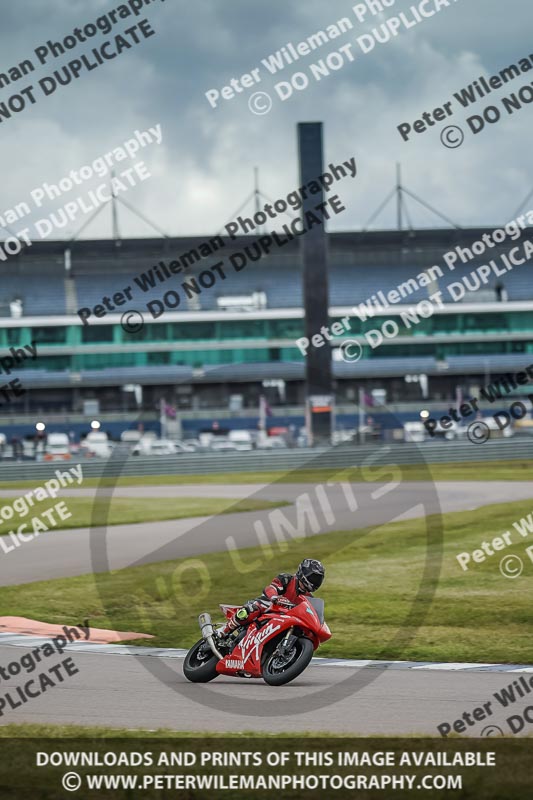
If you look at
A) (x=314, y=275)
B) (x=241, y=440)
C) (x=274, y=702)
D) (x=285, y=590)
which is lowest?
(x=241, y=440)

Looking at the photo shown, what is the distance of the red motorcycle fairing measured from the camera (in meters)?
8.53

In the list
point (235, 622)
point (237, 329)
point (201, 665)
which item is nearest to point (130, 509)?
point (201, 665)

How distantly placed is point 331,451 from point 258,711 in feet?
130

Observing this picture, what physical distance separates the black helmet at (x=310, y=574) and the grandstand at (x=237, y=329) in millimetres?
64463

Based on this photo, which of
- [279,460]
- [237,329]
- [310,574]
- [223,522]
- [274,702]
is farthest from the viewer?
[237,329]

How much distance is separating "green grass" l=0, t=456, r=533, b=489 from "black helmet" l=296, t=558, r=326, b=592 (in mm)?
30267

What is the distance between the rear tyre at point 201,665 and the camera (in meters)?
9.12

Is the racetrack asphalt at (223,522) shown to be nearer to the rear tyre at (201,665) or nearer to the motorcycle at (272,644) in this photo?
the rear tyre at (201,665)

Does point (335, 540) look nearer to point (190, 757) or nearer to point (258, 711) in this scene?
point (258, 711)

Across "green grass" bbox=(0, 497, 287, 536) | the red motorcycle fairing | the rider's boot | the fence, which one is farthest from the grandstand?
the red motorcycle fairing

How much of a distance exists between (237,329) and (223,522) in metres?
52.8

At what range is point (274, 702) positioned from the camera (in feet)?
27.5

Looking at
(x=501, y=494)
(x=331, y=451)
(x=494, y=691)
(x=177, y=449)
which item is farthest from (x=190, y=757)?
(x=177, y=449)

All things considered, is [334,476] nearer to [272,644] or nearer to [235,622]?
[235,622]
